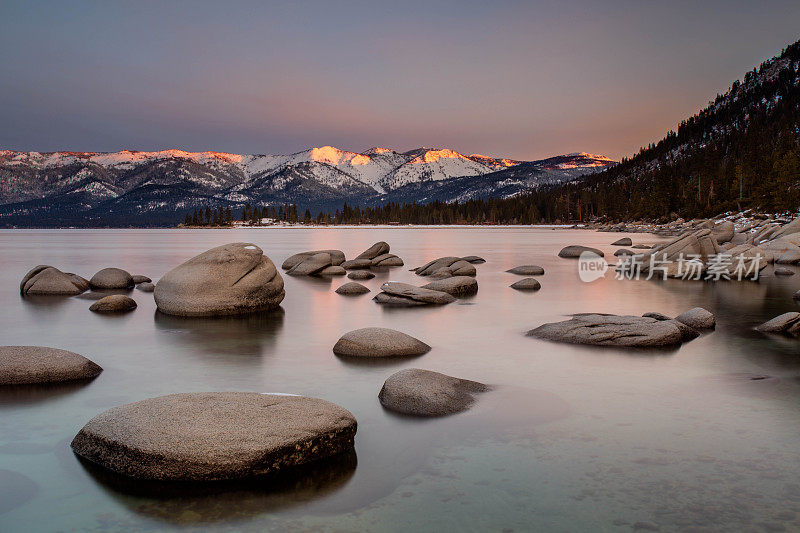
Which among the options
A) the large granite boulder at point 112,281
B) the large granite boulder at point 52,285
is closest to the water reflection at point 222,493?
the large granite boulder at point 52,285

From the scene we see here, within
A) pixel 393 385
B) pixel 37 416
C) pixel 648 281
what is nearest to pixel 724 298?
pixel 648 281

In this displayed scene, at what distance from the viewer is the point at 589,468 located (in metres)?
6.22

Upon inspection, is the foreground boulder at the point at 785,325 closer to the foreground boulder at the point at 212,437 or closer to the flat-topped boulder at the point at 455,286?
the flat-topped boulder at the point at 455,286

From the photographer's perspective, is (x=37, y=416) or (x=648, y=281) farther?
(x=648, y=281)

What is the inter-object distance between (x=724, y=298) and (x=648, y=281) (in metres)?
6.07

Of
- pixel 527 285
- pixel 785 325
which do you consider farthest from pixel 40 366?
pixel 527 285

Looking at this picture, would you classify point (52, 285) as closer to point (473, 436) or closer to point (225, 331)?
point (225, 331)

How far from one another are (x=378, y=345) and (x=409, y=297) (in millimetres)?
7641

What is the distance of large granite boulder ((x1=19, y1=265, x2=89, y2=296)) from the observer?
22141mm

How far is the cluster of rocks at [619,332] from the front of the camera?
1248cm

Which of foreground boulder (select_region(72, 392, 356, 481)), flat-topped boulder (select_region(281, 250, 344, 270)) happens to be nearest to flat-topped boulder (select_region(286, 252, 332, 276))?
flat-topped boulder (select_region(281, 250, 344, 270))

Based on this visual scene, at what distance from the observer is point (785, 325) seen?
14.2m

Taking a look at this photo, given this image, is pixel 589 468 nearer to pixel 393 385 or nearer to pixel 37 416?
pixel 393 385

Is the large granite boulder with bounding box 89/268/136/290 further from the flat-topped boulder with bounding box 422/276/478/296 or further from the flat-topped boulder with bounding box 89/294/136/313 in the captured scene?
the flat-topped boulder with bounding box 422/276/478/296
